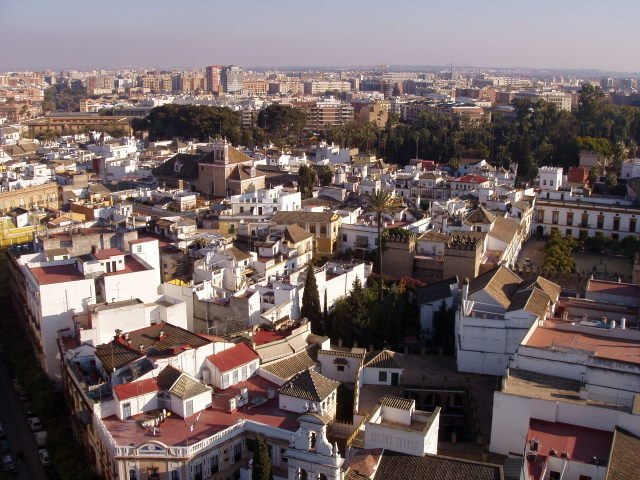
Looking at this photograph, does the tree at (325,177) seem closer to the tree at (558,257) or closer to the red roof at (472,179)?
the red roof at (472,179)

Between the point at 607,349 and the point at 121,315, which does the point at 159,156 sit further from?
the point at 607,349

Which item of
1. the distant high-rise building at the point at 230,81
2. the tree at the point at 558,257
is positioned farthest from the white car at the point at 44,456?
the distant high-rise building at the point at 230,81

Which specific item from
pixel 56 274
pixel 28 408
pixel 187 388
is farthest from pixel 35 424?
pixel 187 388

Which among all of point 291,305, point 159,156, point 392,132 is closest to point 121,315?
point 291,305

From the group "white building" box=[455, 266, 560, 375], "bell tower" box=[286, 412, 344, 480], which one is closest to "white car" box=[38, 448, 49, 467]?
"bell tower" box=[286, 412, 344, 480]

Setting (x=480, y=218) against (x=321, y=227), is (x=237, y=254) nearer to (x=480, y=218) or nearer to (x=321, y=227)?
(x=321, y=227)

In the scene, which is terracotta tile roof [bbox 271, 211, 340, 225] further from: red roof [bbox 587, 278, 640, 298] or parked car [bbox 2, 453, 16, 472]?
parked car [bbox 2, 453, 16, 472]
